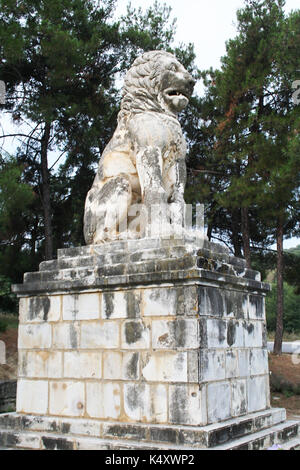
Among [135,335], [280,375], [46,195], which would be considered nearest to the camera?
[135,335]

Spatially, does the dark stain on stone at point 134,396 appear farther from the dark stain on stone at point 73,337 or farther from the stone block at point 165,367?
the dark stain on stone at point 73,337

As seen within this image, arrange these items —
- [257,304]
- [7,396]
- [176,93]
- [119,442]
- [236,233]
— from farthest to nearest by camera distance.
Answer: [236,233], [7,396], [176,93], [257,304], [119,442]

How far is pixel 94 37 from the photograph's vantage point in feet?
36.0

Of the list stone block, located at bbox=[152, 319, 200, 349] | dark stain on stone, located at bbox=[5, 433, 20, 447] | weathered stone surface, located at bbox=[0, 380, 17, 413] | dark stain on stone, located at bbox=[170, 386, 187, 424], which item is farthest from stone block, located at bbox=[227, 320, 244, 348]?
weathered stone surface, located at bbox=[0, 380, 17, 413]

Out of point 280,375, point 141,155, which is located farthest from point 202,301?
point 280,375

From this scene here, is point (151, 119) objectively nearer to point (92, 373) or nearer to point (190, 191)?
point (92, 373)

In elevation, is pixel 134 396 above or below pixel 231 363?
below

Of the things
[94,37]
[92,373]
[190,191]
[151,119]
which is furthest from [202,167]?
[92,373]

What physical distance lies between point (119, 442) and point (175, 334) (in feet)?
2.91

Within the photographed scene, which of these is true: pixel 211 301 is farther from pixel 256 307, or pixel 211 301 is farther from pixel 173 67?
pixel 173 67

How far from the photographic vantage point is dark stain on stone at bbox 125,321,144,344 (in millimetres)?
4133

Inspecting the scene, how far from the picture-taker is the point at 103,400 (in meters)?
4.21

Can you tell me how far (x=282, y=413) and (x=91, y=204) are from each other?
8.46 feet

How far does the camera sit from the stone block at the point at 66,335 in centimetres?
449
